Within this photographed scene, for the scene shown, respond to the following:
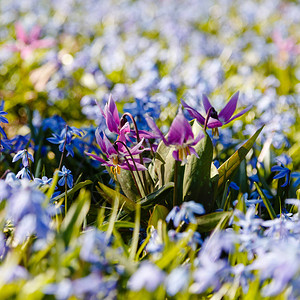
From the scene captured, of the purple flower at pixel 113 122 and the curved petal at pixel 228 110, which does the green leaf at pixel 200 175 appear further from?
the purple flower at pixel 113 122

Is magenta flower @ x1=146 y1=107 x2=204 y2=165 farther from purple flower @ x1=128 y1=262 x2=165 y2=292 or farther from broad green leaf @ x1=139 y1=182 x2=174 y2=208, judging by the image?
purple flower @ x1=128 y1=262 x2=165 y2=292

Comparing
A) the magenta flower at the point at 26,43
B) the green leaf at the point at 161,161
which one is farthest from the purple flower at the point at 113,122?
the magenta flower at the point at 26,43

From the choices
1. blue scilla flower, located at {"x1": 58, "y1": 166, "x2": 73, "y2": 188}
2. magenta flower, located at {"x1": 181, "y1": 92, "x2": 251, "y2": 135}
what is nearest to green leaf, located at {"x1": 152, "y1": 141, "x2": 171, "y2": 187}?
magenta flower, located at {"x1": 181, "y1": 92, "x2": 251, "y2": 135}

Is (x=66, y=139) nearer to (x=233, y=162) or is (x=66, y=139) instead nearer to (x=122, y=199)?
(x=122, y=199)

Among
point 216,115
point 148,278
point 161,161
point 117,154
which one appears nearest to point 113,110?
point 117,154

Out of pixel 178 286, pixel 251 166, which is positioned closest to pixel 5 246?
pixel 178 286

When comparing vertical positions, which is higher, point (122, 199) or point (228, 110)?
point (228, 110)
